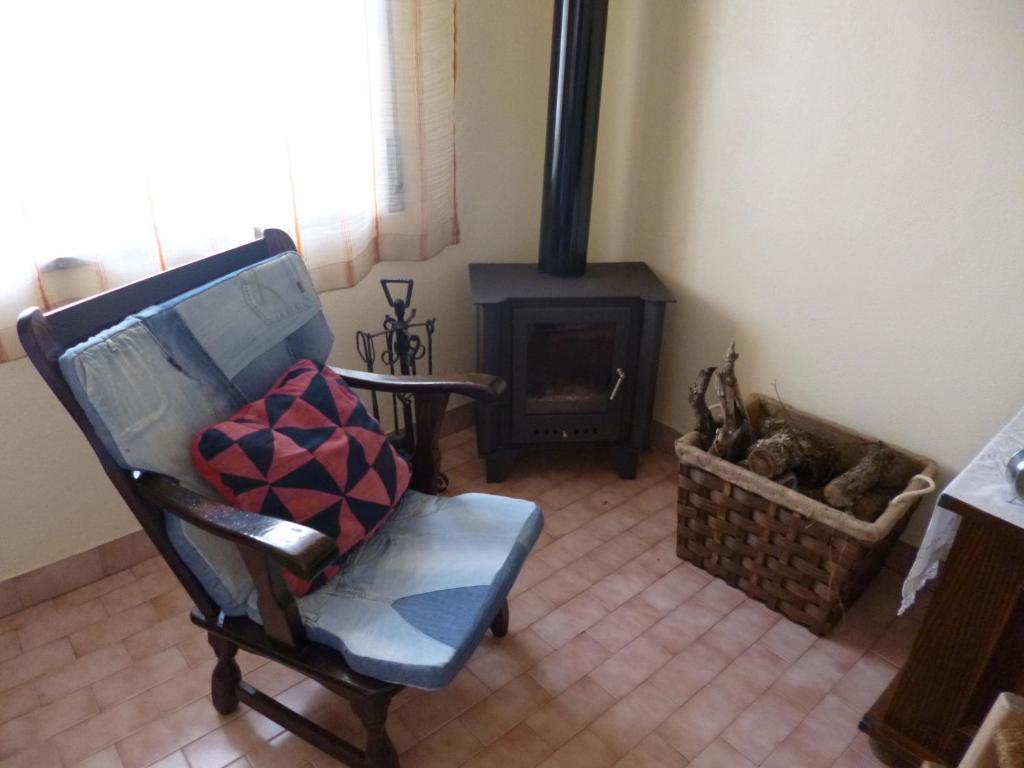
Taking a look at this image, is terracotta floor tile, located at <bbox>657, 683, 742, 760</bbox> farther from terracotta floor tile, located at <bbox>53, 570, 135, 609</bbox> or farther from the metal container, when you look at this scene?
terracotta floor tile, located at <bbox>53, 570, 135, 609</bbox>

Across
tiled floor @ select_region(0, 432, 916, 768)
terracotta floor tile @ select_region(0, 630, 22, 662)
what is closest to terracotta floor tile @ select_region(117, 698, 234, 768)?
tiled floor @ select_region(0, 432, 916, 768)

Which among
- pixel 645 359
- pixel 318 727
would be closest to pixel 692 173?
pixel 645 359

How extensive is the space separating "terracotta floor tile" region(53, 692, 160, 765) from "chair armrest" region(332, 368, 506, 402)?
85 centimetres

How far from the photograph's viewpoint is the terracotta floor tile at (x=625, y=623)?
183 cm

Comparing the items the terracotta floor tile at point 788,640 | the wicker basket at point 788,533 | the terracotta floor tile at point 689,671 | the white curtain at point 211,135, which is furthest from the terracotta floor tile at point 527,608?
the white curtain at point 211,135

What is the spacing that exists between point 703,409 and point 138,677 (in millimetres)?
1500

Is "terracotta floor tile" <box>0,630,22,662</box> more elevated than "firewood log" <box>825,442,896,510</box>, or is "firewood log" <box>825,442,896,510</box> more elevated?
"firewood log" <box>825,442,896,510</box>

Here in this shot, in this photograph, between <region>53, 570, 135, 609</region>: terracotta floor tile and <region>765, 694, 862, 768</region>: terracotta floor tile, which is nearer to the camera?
<region>765, 694, 862, 768</region>: terracotta floor tile

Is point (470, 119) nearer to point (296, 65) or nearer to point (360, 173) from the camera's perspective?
point (360, 173)

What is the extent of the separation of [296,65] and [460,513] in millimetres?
1155

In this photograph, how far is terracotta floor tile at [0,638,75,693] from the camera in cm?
171

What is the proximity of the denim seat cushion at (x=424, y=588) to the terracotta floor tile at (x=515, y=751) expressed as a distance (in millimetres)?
369

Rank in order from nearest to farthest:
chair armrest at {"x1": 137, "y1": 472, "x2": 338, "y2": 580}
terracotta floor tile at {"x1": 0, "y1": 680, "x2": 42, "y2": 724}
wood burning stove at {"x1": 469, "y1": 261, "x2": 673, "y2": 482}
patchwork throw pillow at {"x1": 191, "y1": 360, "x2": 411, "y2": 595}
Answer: chair armrest at {"x1": 137, "y1": 472, "x2": 338, "y2": 580}
patchwork throw pillow at {"x1": 191, "y1": 360, "x2": 411, "y2": 595}
terracotta floor tile at {"x1": 0, "y1": 680, "x2": 42, "y2": 724}
wood burning stove at {"x1": 469, "y1": 261, "x2": 673, "y2": 482}

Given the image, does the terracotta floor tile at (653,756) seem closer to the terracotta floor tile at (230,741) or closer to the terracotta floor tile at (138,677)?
the terracotta floor tile at (230,741)
